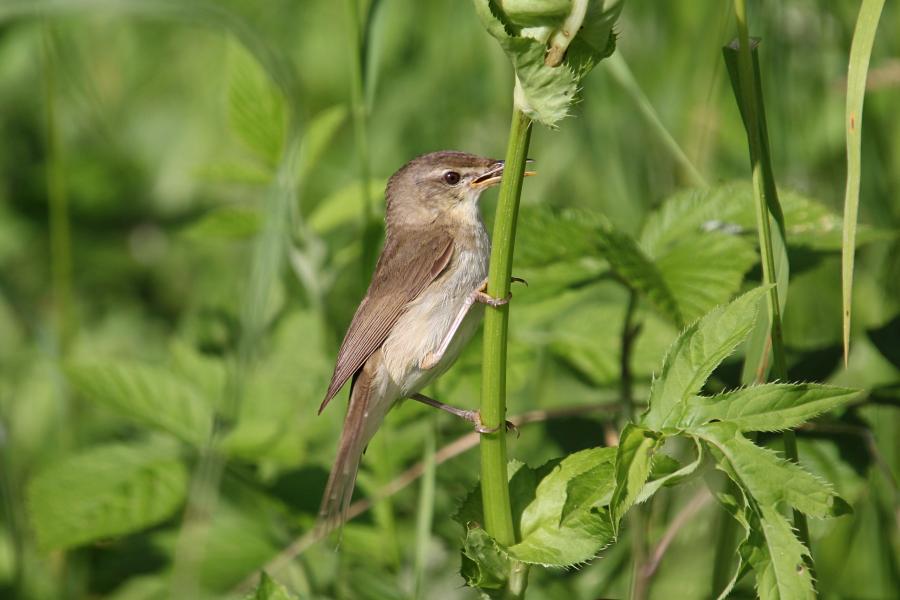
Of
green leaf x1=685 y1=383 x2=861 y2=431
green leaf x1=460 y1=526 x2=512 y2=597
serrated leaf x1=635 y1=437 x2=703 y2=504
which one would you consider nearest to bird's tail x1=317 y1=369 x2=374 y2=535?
green leaf x1=460 y1=526 x2=512 y2=597

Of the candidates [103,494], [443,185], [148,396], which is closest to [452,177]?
[443,185]

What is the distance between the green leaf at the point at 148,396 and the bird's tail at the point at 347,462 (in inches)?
25.4

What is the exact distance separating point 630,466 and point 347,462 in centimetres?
111

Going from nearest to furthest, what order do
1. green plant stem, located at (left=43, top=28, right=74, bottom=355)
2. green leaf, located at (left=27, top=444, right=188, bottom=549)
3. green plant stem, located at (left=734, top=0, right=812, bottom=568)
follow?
green plant stem, located at (left=734, top=0, right=812, bottom=568), green leaf, located at (left=27, top=444, right=188, bottom=549), green plant stem, located at (left=43, top=28, right=74, bottom=355)

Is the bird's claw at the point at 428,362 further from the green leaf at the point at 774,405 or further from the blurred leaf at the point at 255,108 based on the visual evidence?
the green leaf at the point at 774,405

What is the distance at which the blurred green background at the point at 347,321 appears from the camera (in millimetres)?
2891

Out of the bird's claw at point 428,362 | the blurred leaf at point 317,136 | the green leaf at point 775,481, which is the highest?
the blurred leaf at point 317,136

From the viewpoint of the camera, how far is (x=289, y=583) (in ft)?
10.9

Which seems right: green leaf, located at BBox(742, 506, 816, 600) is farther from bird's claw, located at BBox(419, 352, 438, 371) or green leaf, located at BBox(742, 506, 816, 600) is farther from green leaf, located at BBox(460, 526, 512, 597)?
bird's claw, located at BBox(419, 352, 438, 371)

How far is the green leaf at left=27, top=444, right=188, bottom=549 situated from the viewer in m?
3.02

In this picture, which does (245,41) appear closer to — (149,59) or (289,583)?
(289,583)

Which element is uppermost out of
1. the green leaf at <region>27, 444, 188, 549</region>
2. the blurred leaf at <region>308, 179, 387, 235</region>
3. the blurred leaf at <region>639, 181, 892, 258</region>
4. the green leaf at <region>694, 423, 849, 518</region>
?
the blurred leaf at <region>639, 181, 892, 258</region>

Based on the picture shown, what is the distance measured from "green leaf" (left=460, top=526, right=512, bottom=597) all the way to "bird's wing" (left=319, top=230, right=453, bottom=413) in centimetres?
88

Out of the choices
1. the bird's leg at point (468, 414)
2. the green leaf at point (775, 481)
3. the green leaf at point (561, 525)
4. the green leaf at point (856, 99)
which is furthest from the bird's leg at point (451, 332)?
the green leaf at point (775, 481)
